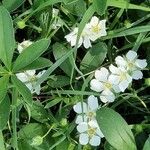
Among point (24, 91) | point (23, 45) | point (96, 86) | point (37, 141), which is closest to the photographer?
point (24, 91)

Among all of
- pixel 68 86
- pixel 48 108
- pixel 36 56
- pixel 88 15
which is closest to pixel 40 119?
pixel 48 108

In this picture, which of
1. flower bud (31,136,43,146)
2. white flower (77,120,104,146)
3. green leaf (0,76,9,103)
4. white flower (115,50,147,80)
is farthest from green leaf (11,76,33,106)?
white flower (115,50,147,80)

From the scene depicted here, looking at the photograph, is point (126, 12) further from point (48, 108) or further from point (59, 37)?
point (48, 108)

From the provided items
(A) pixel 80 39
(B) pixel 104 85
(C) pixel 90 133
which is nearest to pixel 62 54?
(A) pixel 80 39

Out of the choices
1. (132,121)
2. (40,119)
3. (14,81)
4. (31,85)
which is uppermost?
(14,81)

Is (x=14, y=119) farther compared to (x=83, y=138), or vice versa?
(x=83, y=138)

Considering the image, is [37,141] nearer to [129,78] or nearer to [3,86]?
[3,86]
